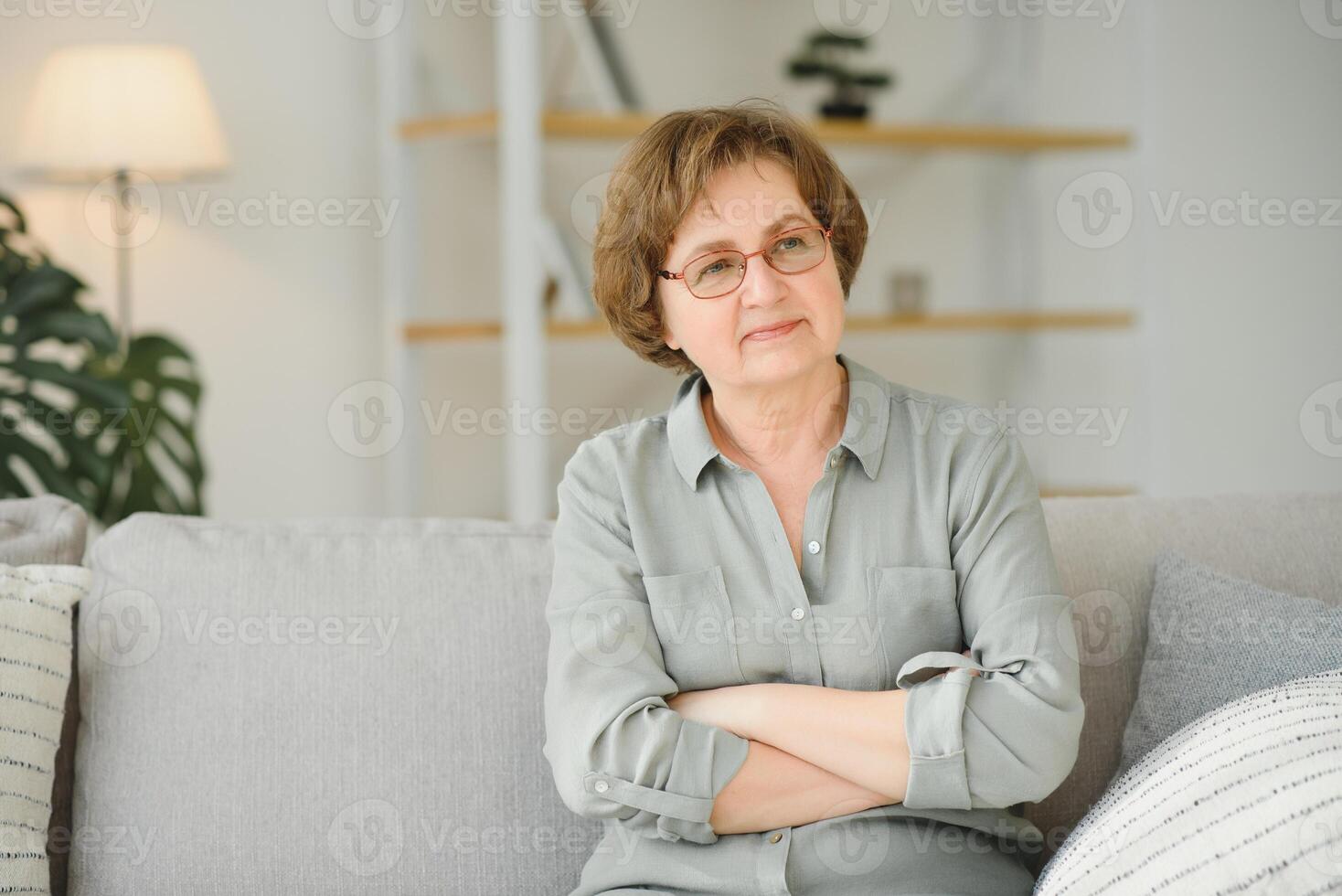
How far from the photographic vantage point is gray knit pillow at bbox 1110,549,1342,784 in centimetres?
131

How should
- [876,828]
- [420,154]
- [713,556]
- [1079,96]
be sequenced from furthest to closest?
[1079,96] < [420,154] < [713,556] < [876,828]

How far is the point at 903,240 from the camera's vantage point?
396 centimetres

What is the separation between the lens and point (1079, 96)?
3818mm

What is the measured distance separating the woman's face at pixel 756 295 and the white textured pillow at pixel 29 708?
2.46 feet

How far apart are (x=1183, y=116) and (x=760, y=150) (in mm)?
2732

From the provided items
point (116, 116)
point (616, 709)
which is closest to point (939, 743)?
point (616, 709)

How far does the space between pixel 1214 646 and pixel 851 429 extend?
439 mm

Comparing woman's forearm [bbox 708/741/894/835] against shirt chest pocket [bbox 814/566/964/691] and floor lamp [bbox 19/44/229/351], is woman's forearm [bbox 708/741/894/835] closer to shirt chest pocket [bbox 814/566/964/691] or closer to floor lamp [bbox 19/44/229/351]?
shirt chest pocket [bbox 814/566/964/691]

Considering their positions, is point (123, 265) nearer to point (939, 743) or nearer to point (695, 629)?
point (695, 629)

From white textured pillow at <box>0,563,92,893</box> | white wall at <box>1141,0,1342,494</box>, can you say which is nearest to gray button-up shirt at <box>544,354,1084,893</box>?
white textured pillow at <box>0,563,92,893</box>

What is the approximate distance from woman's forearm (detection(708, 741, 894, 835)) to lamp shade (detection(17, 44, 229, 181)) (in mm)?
2173

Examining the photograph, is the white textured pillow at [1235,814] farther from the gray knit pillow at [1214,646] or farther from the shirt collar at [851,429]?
the shirt collar at [851,429]

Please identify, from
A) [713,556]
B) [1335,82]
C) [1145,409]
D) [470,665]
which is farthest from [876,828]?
[1335,82]

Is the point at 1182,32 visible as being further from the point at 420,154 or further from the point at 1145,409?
the point at 420,154
